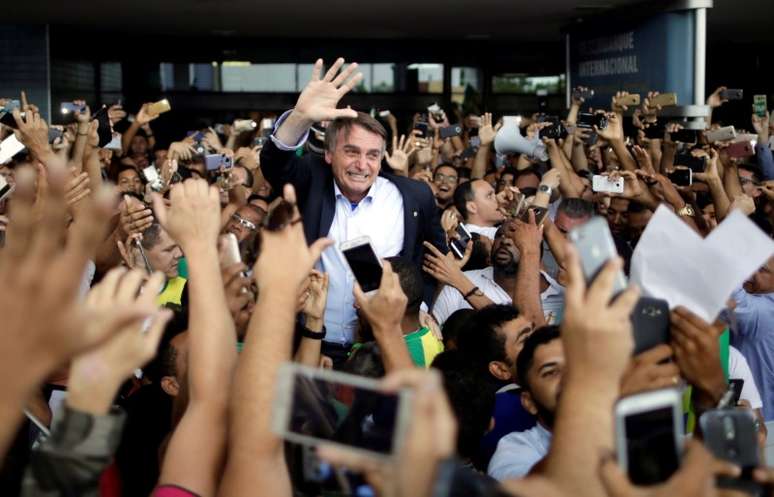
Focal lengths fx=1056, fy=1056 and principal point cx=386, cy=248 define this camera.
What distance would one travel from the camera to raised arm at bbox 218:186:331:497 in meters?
2.08

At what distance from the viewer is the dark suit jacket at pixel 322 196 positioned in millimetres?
4215

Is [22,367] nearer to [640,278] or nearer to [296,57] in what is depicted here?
[640,278]

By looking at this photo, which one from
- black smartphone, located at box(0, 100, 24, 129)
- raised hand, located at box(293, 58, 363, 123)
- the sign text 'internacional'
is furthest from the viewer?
the sign text 'internacional'

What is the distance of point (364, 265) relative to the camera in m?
3.06

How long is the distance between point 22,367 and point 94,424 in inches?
19.3

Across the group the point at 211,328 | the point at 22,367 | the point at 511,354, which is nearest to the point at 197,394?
the point at 211,328

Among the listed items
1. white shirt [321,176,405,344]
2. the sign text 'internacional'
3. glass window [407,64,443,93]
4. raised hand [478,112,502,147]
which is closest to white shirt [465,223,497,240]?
raised hand [478,112,502,147]

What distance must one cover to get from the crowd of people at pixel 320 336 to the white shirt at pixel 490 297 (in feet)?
0.04

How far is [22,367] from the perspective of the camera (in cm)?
136

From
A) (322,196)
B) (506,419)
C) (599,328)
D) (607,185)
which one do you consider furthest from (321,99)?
(599,328)

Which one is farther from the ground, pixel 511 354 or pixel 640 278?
pixel 640 278

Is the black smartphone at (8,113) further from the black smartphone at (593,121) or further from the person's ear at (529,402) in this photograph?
the person's ear at (529,402)

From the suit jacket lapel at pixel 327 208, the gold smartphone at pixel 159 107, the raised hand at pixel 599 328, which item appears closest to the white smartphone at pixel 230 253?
the raised hand at pixel 599 328

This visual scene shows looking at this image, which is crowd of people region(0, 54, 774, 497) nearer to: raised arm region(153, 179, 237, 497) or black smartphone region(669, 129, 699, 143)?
raised arm region(153, 179, 237, 497)
